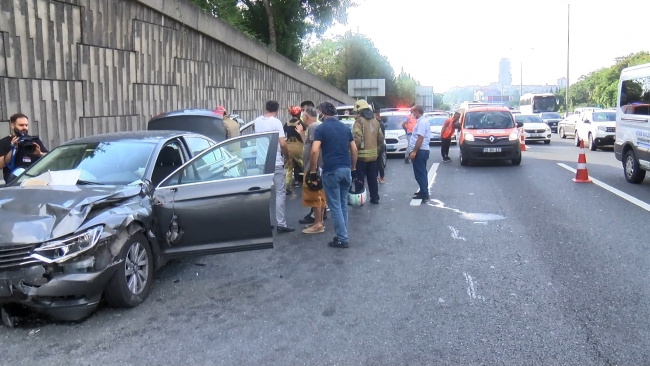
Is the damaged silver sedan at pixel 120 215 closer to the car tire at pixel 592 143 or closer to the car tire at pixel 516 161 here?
the car tire at pixel 516 161

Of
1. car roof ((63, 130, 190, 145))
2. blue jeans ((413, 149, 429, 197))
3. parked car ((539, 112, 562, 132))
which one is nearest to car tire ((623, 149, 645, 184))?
blue jeans ((413, 149, 429, 197))

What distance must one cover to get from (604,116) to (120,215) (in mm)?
23895

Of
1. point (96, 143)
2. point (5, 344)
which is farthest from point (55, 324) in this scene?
point (96, 143)

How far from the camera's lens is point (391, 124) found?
68.7ft

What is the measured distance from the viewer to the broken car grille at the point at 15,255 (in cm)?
484

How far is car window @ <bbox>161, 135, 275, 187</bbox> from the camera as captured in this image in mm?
6301

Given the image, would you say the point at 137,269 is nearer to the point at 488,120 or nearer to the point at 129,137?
the point at 129,137

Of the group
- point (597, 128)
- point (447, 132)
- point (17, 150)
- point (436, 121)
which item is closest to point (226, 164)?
point (17, 150)

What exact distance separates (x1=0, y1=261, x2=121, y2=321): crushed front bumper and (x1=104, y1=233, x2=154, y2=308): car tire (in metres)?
0.13

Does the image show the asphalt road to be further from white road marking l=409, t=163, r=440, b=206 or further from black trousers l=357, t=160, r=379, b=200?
white road marking l=409, t=163, r=440, b=206

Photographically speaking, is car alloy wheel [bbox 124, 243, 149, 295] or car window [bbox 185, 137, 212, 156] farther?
car window [bbox 185, 137, 212, 156]

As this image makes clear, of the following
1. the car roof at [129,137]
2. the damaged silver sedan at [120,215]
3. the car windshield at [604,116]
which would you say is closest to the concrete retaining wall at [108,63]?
the car roof at [129,137]

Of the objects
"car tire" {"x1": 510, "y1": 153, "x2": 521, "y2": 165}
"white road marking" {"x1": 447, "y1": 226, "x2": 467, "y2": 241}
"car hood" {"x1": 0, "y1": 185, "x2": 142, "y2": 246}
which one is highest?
"car hood" {"x1": 0, "y1": 185, "x2": 142, "y2": 246}

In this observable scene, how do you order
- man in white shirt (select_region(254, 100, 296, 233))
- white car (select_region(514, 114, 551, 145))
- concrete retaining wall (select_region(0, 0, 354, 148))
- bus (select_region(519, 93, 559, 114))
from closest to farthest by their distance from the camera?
1. man in white shirt (select_region(254, 100, 296, 233))
2. concrete retaining wall (select_region(0, 0, 354, 148))
3. white car (select_region(514, 114, 551, 145))
4. bus (select_region(519, 93, 559, 114))
